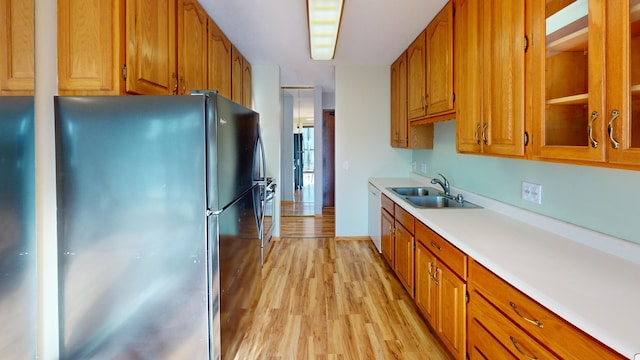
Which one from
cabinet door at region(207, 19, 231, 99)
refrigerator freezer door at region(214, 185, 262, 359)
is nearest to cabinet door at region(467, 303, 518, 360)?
refrigerator freezer door at region(214, 185, 262, 359)

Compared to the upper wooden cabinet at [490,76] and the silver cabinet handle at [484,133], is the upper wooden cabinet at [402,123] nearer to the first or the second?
the upper wooden cabinet at [490,76]

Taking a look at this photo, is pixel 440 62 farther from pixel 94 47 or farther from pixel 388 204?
pixel 94 47

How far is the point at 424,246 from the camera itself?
240 centimetres

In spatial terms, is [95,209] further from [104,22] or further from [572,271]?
[572,271]

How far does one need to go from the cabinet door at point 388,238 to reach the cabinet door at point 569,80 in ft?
6.55

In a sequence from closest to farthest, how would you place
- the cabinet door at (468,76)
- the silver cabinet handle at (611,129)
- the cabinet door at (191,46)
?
the silver cabinet handle at (611,129)
the cabinet door at (468,76)
the cabinet door at (191,46)

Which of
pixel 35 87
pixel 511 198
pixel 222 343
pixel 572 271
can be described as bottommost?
pixel 222 343

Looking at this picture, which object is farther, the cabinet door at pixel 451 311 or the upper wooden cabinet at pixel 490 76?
the cabinet door at pixel 451 311

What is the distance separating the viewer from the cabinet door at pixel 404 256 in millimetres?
2740

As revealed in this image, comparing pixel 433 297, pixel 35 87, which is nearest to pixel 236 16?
pixel 35 87

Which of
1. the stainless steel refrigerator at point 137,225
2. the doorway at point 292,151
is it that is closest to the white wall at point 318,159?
the doorway at point 292,151

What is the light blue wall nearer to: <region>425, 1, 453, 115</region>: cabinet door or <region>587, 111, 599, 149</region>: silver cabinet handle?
<region>587, 111, 599, 149</region>: silver cabinet handle

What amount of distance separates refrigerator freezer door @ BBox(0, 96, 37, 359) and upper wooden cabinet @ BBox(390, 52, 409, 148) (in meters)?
3.39

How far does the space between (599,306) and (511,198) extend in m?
1.31
